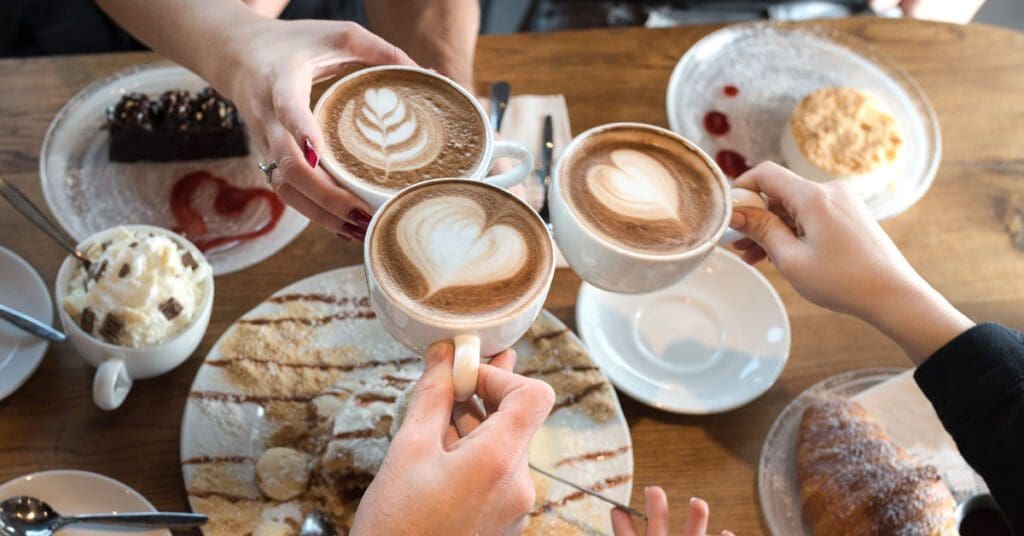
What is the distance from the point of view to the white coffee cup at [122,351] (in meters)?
1.35

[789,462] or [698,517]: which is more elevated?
[698,517]

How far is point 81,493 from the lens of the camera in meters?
1.32

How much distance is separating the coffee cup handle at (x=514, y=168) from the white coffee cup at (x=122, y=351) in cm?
62

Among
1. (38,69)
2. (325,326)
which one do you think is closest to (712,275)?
(325,326)

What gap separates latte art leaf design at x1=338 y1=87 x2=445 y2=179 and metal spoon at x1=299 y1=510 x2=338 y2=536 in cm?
59

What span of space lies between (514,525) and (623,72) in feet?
4.73

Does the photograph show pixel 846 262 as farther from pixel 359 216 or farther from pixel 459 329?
pixel 359 216

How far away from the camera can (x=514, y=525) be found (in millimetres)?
1121

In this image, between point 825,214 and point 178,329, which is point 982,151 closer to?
point 825,214

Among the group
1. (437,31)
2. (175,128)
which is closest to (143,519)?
(175,128)

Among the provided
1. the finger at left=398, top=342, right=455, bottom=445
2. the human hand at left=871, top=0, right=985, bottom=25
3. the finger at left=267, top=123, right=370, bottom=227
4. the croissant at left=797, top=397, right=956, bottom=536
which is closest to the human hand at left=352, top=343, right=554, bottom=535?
the finger at left=398, top=342, right=455, bottom=445

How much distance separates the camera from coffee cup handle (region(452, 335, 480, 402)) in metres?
1.01

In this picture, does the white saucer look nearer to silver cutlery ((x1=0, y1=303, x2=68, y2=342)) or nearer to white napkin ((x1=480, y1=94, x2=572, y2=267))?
white napkin ((x1=480, y1=94, x2=572, y2=267))

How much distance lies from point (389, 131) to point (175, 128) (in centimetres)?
72
